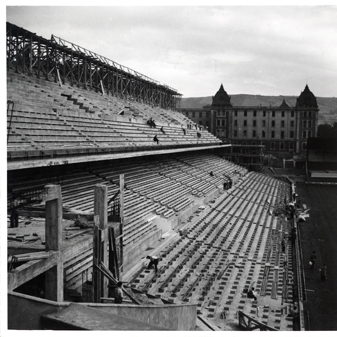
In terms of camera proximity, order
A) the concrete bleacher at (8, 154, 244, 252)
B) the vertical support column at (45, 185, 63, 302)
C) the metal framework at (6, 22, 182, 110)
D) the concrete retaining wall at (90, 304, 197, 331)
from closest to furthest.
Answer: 1. the concrete retaining wall at (90, 304, 197, 331)
2. the vertical support column at (45, 185, 63, 302)
3. the concrete bleacher at (8, 154, 244, 252)
4. the metal framework at (6, 22, 182, 110)

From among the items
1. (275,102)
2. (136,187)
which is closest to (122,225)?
Result: (136,187)

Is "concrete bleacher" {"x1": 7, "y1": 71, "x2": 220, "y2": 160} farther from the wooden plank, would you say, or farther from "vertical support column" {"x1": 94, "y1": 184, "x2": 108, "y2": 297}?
the wooden plank

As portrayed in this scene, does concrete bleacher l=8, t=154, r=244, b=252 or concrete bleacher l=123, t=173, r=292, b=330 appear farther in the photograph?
concrete bleacher l=8, t=154, r=244, b=252

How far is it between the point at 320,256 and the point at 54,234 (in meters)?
17.5

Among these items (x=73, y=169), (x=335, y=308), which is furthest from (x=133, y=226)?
(x=335, y=308)

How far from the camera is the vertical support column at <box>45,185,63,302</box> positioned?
935 cm

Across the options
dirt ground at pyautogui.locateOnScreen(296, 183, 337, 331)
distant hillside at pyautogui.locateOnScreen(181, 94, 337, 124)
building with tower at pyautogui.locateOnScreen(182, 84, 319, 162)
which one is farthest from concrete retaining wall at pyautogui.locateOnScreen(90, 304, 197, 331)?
distant hillside at pyautogui.locateOnScreen(181, 94, 337, 124)

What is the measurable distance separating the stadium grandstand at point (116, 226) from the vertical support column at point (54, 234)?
2 centimetres

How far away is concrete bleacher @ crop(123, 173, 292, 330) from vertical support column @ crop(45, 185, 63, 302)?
4.92 meters

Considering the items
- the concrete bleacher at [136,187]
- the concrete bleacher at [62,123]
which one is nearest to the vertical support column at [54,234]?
the concrete bleacher at [136,187]

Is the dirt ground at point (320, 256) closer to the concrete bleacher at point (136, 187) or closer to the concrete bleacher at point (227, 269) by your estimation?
the concrete bleacher at point (227, 269)

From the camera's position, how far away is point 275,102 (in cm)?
13538

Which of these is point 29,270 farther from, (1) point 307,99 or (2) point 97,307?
(1) point 307,99

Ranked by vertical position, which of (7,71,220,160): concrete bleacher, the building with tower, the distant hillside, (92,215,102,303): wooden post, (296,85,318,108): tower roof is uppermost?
the distant hillside
